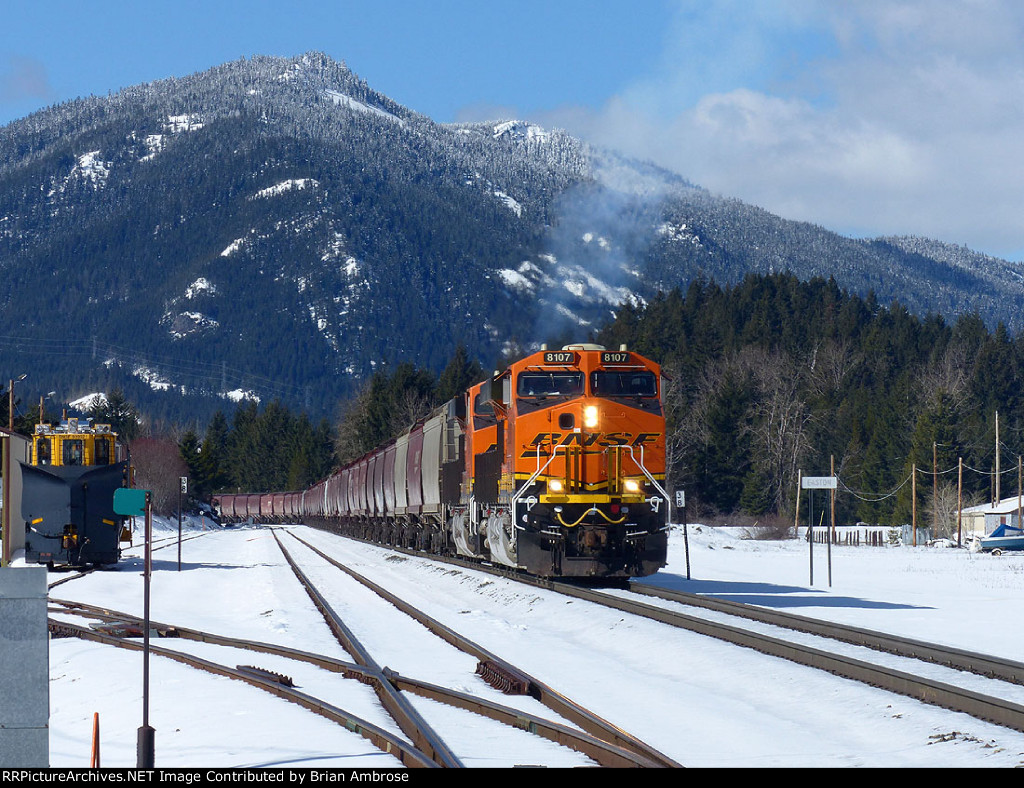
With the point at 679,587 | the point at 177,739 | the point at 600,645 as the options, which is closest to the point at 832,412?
the point at 679,587

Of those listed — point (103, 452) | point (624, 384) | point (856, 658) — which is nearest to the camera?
point (856, 658)

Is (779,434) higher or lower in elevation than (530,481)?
higher

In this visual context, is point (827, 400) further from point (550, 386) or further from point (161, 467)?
point (550, 386)

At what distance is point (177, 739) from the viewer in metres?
10.2

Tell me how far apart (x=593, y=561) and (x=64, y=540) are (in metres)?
17.0

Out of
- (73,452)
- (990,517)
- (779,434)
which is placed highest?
(779,434)

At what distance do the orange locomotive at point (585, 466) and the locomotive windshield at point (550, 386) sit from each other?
19mm

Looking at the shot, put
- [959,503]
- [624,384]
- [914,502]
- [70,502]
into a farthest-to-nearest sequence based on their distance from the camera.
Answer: [914,502]
[959,503]
[70,502]
[624,384]

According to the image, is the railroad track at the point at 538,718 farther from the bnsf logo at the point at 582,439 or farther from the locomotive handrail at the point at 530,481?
the bnsf logo at the point at 582,439

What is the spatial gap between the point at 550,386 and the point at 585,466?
1696 millimetres

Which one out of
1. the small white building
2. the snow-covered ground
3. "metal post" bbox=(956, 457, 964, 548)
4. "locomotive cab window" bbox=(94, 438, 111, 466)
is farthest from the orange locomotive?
the small white building

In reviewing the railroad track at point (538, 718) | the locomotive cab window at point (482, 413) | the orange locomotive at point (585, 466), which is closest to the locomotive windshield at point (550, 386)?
the orange locomotive at point (585, 466)

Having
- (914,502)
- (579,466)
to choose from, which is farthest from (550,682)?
(914,502)

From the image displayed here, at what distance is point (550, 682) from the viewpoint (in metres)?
13.3
